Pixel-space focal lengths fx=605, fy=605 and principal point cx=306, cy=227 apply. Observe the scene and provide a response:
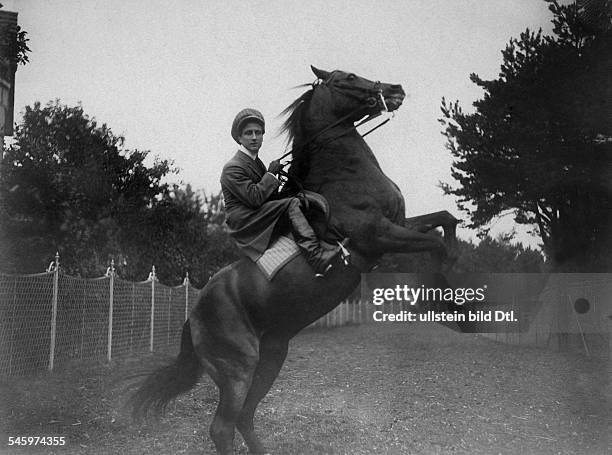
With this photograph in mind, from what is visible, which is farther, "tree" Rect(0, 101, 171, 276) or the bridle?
"tree" Rect(0, 101, 171, 276)

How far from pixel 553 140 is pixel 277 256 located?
11.3ft

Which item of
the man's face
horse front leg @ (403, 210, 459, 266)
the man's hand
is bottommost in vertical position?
horse front leg @ (403, 210, 459, 266)

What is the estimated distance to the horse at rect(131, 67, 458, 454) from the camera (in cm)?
410

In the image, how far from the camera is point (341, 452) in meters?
4.61

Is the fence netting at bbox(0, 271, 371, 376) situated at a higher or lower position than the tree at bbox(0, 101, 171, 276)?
lower

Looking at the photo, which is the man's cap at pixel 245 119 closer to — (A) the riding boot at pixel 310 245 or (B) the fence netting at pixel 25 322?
(A) the riding boot at pixel 310 245

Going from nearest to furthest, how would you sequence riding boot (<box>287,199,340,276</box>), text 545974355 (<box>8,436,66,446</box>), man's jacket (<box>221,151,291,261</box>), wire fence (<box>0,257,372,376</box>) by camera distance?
riding boot (<box>287,199,340,276</box>), man's jacket (<box>221,151,291,261</box>), text 545974355 (<box>8,436,66,446</box>), wire fence (<box>0,257,372,376</box>)

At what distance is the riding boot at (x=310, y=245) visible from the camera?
4008 millimetres

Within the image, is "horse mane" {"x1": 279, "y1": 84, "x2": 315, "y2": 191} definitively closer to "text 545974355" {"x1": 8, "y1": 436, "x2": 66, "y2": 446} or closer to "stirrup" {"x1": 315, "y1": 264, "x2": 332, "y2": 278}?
"stirrup" {"x1": 315, "y1": 264, "x2": 332, "y2": 278}

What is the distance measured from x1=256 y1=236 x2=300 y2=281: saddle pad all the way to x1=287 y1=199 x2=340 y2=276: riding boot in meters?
0.08

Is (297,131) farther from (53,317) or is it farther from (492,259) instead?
(53,317)

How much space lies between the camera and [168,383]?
4391 millimetres

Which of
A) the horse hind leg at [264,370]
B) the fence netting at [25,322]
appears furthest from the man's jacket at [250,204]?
the fence netting at [25,322]

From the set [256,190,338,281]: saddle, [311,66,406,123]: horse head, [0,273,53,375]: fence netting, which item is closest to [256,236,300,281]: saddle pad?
[256,190,338,281]: saddle
